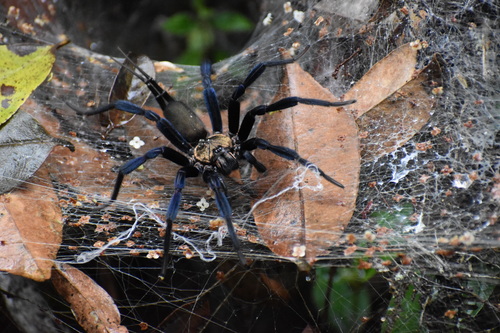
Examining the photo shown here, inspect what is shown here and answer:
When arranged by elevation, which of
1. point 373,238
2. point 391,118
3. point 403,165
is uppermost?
point 391,118

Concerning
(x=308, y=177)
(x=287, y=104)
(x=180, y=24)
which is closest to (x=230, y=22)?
(x=180, y=24)

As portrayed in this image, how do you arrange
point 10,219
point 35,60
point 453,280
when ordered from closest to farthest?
point 453,280, point 10,219, point 35,60

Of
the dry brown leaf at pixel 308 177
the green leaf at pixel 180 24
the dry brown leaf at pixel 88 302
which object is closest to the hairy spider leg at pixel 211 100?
the dry brown leaf at pixel 308 177

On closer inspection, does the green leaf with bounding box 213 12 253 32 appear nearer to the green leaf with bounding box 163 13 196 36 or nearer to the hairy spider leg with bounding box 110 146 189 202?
the green leaf with bounding box 163 13 196 36

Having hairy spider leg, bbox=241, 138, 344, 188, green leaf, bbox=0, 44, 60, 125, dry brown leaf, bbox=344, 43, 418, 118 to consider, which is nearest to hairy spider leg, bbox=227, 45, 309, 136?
hairy spider leg, bbox=241, 138, 344, 188

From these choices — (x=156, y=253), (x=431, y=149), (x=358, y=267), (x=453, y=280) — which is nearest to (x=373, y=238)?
(x=358, y=267)

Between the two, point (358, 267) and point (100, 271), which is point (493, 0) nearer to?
point (358, 267)
